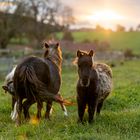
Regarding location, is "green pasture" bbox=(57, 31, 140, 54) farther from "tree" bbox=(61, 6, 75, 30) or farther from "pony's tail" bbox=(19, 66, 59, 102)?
"pony's tail" bbox=(19, 66, 59, 102)

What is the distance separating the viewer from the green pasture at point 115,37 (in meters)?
79.7

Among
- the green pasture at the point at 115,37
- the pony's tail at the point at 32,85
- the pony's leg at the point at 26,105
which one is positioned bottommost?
the green pasture at the point at 115,37

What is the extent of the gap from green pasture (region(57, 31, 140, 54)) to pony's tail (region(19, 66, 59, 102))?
6689 centimetres

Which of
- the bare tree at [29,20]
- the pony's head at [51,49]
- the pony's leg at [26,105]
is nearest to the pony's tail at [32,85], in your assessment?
the pony's leg at [26,105]

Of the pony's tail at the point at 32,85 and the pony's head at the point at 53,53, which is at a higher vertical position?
the pony's head at the point at 53,53

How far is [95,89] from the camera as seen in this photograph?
9.64 m

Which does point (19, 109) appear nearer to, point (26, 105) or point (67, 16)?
point (26, 105)

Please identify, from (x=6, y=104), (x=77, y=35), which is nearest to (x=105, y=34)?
(x=77, y=35)

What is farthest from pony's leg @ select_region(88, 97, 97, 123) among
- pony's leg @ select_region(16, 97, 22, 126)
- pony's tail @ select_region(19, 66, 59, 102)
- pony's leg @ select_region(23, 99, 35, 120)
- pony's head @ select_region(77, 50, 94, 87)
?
pony's leg @ select_region(16, 97, 22, 126)

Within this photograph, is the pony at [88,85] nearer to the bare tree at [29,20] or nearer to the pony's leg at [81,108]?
the pony's leg at [81,108]

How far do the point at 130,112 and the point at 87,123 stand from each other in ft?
5.14

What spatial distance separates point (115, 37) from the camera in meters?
86.8

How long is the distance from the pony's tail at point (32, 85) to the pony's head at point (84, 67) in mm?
832

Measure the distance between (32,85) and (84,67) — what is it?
1253mm
